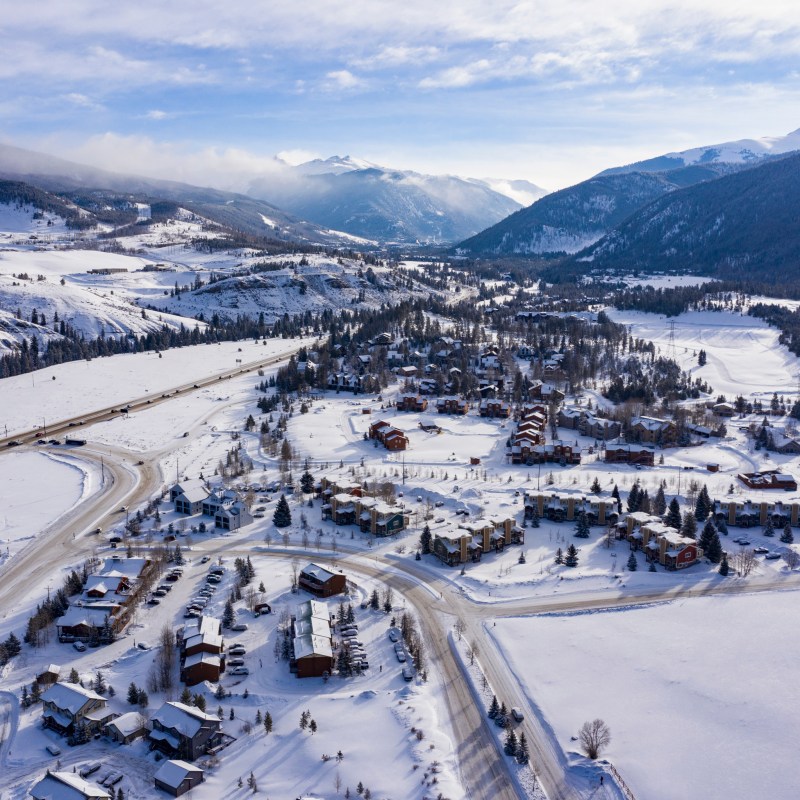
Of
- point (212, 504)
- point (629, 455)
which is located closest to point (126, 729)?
point (212, 504)

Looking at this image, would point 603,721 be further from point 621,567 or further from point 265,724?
point 621,567

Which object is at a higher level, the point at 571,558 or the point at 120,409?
Result: the point at 571,558

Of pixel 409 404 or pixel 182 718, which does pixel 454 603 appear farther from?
pixel 409 404

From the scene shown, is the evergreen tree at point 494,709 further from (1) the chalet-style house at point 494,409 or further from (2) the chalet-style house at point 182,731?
(1) the chalet-style house at point 494,409

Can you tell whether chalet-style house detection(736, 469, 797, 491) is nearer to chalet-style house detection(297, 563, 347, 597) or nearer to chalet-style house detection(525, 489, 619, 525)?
chalet-style house detection(525, 489, 619, 525)

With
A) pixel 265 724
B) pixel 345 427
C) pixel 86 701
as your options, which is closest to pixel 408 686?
pixel 265 724

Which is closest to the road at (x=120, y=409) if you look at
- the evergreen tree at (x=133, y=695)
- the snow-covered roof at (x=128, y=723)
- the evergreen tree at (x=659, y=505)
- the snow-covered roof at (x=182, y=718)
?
the evergreen tree at (x=133, y=695)

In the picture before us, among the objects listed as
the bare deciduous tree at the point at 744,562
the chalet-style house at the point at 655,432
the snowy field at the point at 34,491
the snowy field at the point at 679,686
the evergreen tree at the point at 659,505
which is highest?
the chalet-style house at the point at 655,432
